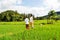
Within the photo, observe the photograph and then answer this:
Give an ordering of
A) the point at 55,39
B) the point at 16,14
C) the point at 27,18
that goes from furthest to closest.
A: 1. the point at 16,14
2. the point at 27,18
3. the point at 55,39

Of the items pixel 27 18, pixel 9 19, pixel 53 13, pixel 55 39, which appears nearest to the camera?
pixel 55 39

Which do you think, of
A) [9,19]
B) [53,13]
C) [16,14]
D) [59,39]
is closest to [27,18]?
[59,39]

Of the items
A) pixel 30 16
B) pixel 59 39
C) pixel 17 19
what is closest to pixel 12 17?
pixel 17 19

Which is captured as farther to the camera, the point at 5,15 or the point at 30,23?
the point at 5,15

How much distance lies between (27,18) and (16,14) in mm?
79047

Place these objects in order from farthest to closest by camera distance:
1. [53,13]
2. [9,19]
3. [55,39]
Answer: [9,19] < [53,13] < [55,39]

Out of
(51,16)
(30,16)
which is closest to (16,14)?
(51,16)

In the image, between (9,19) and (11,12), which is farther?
(11,12)

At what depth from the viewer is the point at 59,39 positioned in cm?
1118

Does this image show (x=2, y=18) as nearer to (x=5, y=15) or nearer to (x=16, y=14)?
(x=5, y=15)

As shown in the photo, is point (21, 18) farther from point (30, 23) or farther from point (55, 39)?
point (55, 39)

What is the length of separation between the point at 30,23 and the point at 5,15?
243ft

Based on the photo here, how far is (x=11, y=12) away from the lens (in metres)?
105

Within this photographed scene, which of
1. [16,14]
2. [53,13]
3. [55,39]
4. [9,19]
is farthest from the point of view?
[16,14]
